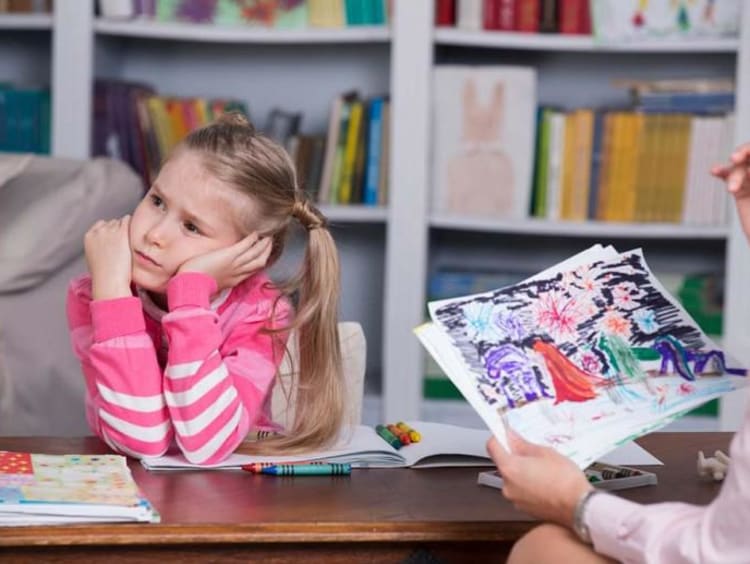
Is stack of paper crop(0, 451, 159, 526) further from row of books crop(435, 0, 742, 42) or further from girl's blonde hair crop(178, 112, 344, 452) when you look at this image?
row of books crop(435, 0, 742, 42)

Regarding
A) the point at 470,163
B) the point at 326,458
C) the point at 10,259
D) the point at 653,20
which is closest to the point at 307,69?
the point at 470,163

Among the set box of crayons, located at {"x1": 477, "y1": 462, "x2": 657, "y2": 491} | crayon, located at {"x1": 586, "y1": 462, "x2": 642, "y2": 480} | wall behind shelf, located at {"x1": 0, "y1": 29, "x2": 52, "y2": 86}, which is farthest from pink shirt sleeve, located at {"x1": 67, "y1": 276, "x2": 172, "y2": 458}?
wall behind shelf, located at {"x1": 0, "y1": 29, "x2": 52, "y2": 86}

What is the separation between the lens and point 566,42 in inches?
120

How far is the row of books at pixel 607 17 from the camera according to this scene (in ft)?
9.95

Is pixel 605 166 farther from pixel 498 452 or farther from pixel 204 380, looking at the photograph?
pixel 498 452

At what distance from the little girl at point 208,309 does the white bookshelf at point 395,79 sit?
1.47 m

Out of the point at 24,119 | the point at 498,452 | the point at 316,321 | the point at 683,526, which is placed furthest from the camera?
the point at 24,119

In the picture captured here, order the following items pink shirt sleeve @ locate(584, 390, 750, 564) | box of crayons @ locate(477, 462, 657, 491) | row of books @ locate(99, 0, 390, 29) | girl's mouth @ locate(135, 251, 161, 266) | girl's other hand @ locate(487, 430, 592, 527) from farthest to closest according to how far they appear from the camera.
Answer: row of books @ locate(99, 0, 390, 29), girl's mouth @ locate(135, 251, 161, 266), box of crayons @ locate(477, 462, 657, 491), girl's other hand @ locate(487, 430, 592, 527), pink shirt sleeve @ locate(584, 390, 750, 564)

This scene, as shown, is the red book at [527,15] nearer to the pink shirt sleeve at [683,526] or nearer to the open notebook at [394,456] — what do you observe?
the open notebook at [394,456]

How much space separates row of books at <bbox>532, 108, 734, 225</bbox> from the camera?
3045mm

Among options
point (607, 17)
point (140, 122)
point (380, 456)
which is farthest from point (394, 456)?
point (140, 122)

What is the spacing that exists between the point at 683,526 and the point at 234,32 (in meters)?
2.35

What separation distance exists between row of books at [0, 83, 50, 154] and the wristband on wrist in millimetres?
2442

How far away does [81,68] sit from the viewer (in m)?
3.15
